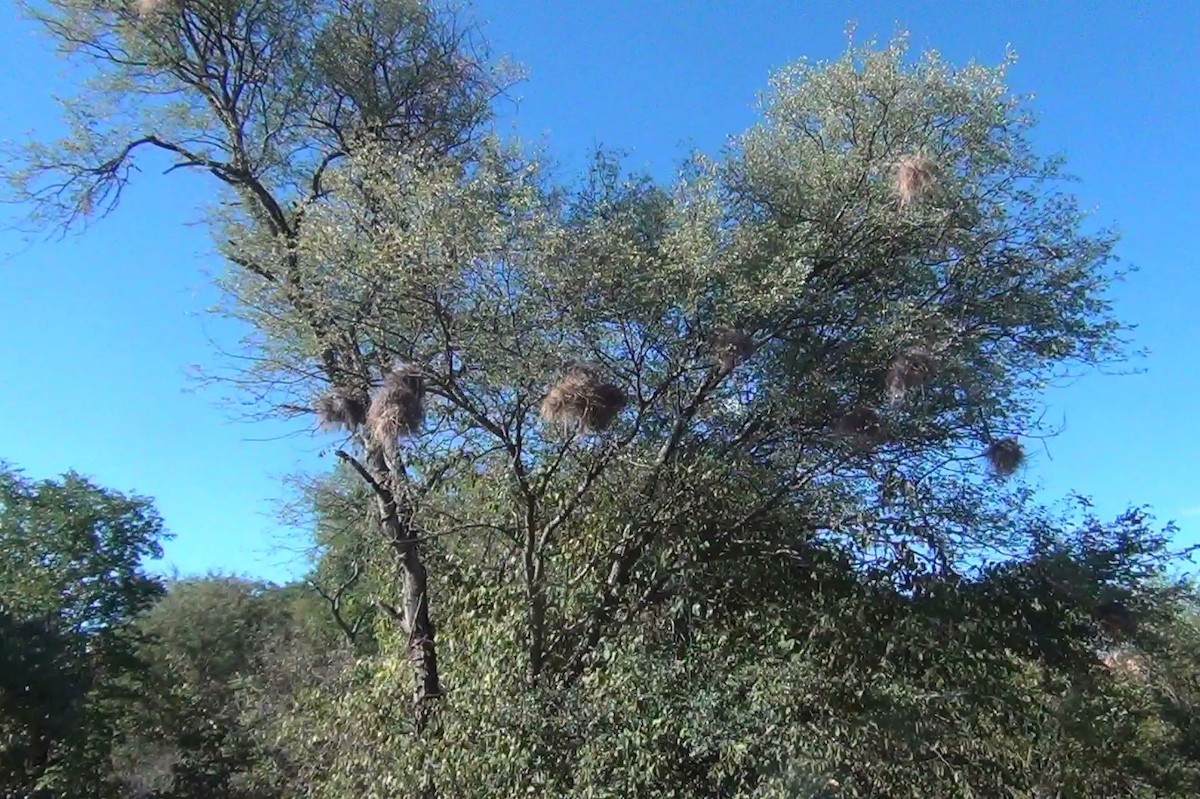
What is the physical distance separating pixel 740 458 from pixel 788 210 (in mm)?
2213

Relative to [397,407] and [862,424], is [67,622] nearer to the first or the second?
[397,407]

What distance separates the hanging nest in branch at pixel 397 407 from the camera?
281 inches

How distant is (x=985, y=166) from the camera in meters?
8.77

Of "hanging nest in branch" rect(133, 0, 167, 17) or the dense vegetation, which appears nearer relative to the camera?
the dense vegetation

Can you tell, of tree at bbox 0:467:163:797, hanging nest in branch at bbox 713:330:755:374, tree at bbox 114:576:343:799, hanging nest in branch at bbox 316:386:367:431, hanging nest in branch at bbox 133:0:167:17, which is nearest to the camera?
hanging nest in branch at bbox 713:330:755:374

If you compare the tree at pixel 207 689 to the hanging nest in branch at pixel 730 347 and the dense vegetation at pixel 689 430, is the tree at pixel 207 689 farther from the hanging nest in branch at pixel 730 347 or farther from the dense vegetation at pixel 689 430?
the hanging nest in branch at pixel 730 347

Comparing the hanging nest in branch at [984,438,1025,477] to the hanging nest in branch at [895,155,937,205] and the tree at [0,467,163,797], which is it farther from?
the tree at [0,467,163,797]

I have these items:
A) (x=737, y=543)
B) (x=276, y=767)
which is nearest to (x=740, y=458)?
(x=737, y=543)

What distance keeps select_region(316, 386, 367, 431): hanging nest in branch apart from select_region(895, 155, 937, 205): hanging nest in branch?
15.3 feet

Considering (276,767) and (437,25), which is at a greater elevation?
(437,25)

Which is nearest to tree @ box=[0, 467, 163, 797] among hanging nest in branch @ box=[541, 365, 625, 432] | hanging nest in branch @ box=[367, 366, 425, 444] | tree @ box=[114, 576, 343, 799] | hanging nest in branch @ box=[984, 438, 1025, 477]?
tree @ box=[114, 576, 343, 799]

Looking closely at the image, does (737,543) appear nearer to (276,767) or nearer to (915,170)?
(915,170)

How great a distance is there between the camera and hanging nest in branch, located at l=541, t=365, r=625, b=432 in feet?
23.2

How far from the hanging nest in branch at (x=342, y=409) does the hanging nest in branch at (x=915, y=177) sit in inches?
183
